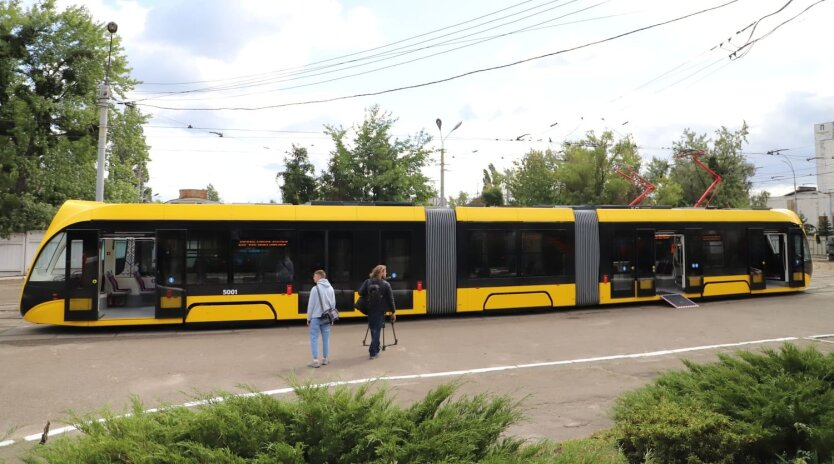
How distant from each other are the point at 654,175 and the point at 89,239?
49.0m

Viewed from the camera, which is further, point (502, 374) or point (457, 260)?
point (457, 260)

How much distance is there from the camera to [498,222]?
14320mm

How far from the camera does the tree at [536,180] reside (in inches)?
1551

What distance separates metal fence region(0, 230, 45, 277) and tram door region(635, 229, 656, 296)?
1193 inches

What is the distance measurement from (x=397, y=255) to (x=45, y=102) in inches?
934

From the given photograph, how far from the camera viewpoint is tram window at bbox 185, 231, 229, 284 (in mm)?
12227

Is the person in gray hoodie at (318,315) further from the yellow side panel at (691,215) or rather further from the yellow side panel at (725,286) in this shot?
the yellow side panel at (725,286)

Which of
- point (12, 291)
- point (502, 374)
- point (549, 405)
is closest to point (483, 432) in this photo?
point (549, 405)

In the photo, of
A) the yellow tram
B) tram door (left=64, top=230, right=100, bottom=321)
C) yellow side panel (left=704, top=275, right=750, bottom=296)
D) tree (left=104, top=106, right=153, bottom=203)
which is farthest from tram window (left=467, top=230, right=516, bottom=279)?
tree (left=104, top=106, right=153, bottom=203)

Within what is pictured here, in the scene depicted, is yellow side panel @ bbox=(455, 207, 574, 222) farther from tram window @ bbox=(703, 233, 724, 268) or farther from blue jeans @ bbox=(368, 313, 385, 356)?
blue jeans @ bbox=(368, 313, 385, 356)

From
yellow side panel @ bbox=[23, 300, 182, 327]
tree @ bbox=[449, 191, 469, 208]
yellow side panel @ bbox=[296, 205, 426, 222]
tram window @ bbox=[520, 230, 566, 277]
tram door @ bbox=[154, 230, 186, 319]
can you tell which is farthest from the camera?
tree @ bbox=[449, 191, 469, 208]

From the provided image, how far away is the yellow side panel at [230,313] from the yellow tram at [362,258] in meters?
0.02

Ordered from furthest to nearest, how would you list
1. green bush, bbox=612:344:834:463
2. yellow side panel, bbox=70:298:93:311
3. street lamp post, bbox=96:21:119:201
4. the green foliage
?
1. the green foliage
2. street lamp post, bbox=96:21:119:201
3. yellow side panel, bbox=70:298:93:311
4. green bush, bbox=612:344:834:463

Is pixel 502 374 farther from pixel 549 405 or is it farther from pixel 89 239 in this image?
pixel 89 239
